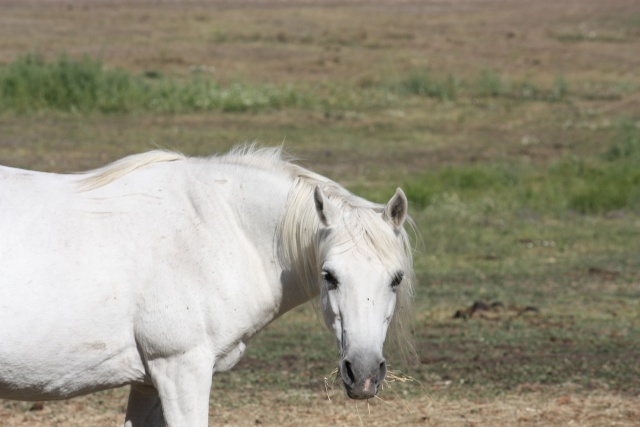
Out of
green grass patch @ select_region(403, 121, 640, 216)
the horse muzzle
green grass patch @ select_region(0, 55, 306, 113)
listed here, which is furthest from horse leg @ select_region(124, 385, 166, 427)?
green grass patch @ select_region(0, 55, 306, 113)

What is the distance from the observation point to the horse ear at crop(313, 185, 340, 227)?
14.4 feet

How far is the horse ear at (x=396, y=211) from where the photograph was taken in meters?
4.42

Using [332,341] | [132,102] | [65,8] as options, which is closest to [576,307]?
[332,341]

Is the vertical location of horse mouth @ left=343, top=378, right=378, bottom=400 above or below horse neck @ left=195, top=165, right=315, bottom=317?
below

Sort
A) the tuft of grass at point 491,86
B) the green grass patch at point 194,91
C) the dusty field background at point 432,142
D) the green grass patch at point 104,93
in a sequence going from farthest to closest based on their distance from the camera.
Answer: the tuft of grass at point 491,86 → the green grass patch at point 194,91 → the green grass patch at point 104,93 → the dusty field background at point 432,142

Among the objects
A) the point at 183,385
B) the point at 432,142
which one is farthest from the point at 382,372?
the point at 432,142

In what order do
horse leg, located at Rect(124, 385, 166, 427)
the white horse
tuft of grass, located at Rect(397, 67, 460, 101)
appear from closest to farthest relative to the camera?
the white horse → horse leg, located at Rect(124, 385, 166, 427) → tuft of grass, located at Rect(397, 67, 460, 101)

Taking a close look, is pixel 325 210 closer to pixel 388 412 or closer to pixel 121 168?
pixel 121 168

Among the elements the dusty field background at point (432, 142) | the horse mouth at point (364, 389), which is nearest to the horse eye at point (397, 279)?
the horse mouth at point (364, 389)

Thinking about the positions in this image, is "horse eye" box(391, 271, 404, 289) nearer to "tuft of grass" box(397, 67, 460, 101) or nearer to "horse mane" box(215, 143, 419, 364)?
"horse mane" box(215, 143, 419, 364)

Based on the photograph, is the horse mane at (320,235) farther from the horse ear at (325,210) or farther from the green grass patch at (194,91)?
the green grass patch at (194,91)

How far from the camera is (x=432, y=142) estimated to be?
19312 millimetres

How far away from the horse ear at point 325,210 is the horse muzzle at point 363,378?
59 centimetres

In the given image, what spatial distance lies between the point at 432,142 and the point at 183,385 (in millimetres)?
15222
